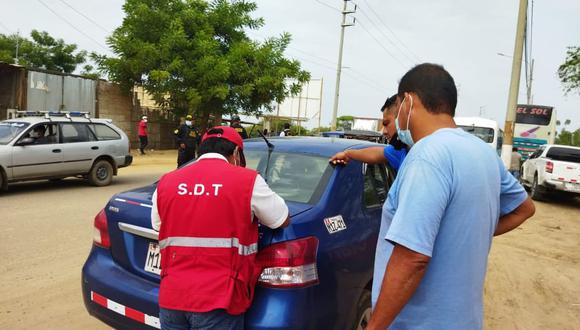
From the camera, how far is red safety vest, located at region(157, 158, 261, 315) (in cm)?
198

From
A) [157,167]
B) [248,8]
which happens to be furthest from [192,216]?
[248,8]

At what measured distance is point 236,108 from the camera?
801 inches

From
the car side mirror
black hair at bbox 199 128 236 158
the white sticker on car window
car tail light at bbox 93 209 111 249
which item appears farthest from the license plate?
the car side mirror

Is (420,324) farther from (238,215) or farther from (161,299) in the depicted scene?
(161,299)

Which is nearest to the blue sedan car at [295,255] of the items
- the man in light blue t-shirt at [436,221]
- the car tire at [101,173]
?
the man in light blue t-shirt at [436,221]

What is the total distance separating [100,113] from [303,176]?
18218 mm

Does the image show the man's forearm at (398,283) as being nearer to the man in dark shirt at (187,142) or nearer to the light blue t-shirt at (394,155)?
the light blue t-shirt at (394,155)

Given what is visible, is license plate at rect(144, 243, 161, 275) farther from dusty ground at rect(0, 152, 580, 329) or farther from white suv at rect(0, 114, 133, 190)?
white suv at rect(0, 114, 133, 190)

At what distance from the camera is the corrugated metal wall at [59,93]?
16.9 m

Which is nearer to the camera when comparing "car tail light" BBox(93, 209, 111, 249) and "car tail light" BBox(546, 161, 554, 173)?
"car tail light" BBox(93, 209, 111, 249)

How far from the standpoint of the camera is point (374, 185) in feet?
11.6

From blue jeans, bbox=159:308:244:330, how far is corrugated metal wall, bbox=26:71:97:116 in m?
17.5

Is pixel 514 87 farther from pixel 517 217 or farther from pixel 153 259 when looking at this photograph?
pixel 153 259

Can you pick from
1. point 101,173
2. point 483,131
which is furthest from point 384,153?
point 483,131
